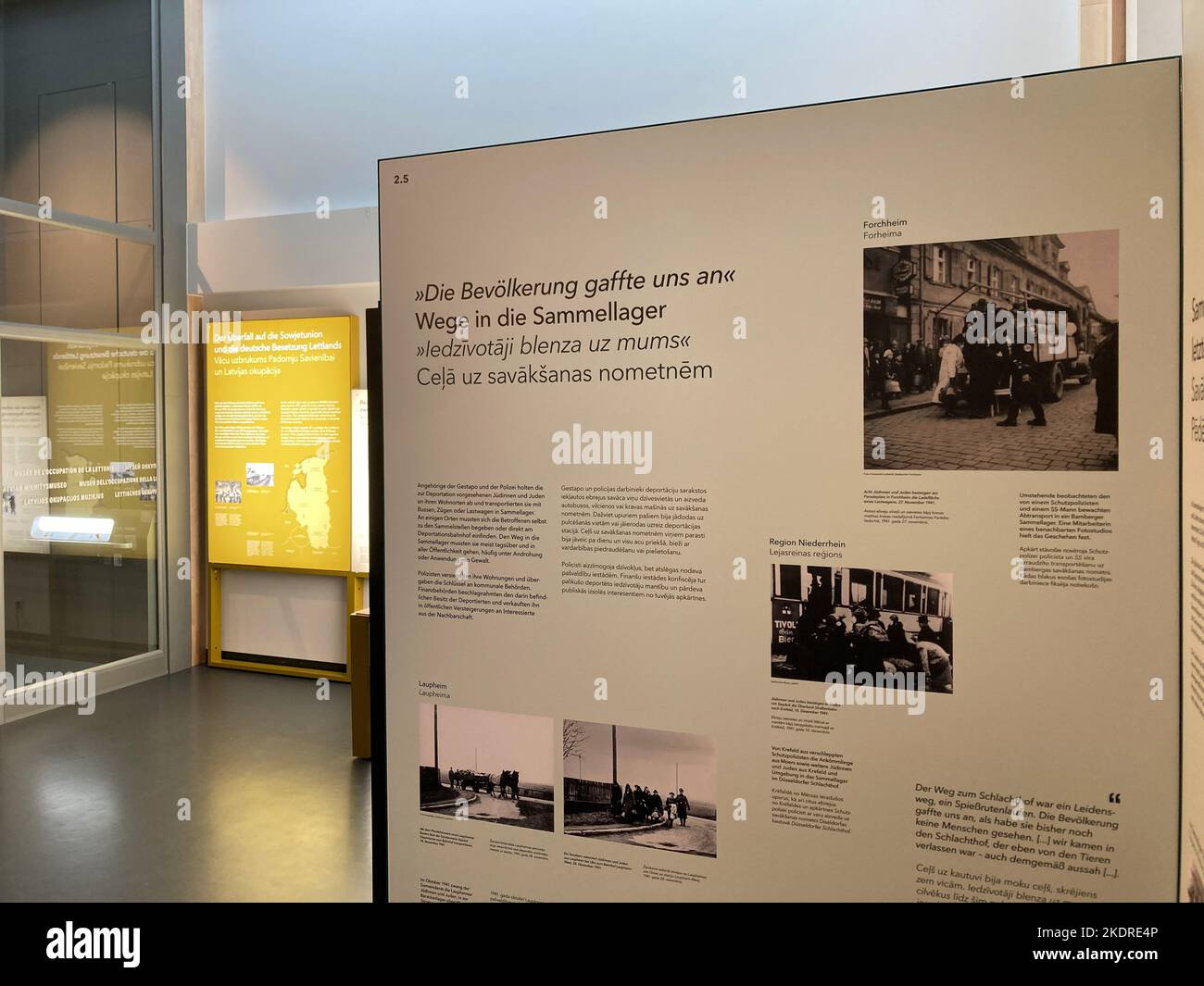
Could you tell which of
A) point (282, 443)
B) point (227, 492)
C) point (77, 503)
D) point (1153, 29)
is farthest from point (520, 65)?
point (1153, 29)

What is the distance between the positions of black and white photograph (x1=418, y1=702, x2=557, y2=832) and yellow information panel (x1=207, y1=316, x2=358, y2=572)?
475 centimetres

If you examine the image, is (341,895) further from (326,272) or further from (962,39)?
(962,39)

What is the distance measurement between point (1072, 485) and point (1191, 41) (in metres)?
0.77

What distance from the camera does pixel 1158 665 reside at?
1.67 meters

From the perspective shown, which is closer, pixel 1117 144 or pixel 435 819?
pixel 1117 144

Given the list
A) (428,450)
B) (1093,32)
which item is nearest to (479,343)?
(428,450)

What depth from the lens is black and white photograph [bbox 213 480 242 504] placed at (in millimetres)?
7191

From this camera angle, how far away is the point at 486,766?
2201 millimetres

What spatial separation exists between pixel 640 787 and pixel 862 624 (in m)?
0.63

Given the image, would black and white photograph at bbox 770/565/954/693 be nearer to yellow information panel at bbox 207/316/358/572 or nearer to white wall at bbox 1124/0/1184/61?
white wall at bbox 1124/0/1184/61

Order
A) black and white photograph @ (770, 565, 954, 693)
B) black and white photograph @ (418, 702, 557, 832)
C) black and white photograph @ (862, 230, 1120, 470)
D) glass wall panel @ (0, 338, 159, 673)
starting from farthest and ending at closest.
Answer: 1. glass wall panel @ (0, 338, 159, 673)
2. black and white photograph @ (418, 702, 557, 832)
3. black and white photograph @ (770, 565, 954, 693)
4. black and white photograph @ (862, 230, 1120, 470)

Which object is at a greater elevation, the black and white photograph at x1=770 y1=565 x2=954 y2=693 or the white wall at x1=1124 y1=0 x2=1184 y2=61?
the white wall at x1=1124 y1=0 x2=1184 y2=61

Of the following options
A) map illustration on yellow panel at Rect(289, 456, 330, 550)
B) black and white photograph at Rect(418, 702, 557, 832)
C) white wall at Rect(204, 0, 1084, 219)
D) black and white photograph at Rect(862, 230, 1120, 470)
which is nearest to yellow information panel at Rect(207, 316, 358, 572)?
map illustration on yellow panel at Rect(289, 456, 330, 550)

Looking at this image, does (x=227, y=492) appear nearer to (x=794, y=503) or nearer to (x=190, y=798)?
(x=190, y=798)
